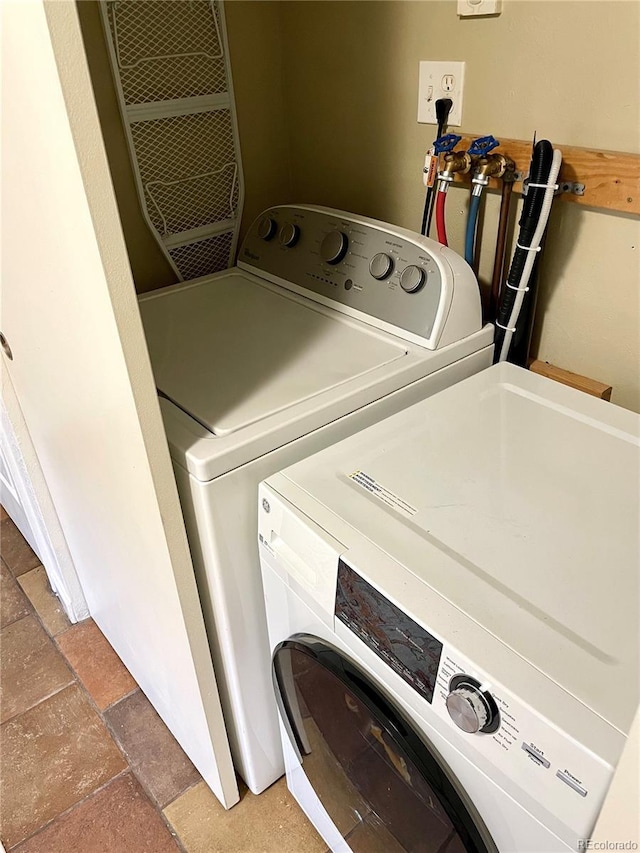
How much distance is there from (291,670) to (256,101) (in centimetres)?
124

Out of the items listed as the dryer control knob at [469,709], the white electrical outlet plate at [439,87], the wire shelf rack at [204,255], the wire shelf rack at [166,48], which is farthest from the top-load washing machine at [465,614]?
the wire shelf rack at [166,48]

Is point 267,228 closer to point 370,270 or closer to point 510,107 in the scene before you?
point 370,270

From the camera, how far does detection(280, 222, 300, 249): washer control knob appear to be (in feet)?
4.42

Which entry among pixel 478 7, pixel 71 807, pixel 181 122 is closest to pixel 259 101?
pixel 181 122

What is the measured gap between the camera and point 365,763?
0.91 metres

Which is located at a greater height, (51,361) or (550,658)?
(51,361)

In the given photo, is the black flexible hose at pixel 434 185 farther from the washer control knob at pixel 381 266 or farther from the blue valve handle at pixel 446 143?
the washer control knob at pixel 381 266

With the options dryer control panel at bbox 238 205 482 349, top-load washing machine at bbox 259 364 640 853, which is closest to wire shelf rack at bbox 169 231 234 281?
dryer control panel at bbox 238 205 482 349

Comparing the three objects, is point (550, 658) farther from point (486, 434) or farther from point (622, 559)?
point (486, 434)

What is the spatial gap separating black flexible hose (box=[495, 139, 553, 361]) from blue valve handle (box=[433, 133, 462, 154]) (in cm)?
17

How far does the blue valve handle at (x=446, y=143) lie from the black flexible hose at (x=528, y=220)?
6.5 inches

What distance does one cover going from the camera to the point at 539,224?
3.45 feet

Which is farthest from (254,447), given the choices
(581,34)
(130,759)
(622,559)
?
(130,759)

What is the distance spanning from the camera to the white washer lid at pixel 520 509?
0.65m
